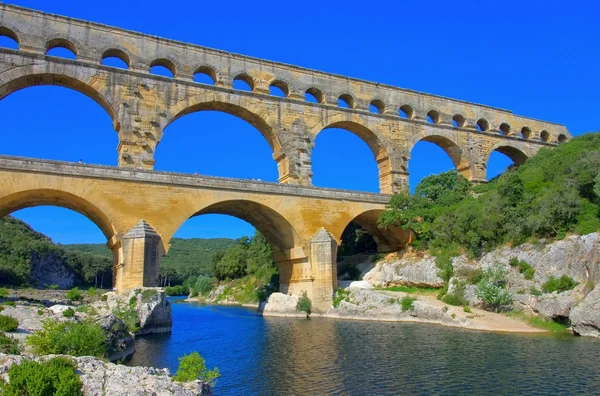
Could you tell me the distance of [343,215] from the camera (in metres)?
27.5

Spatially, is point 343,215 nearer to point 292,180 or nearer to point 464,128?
point 292,180

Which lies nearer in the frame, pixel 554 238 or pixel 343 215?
pixel 554 238

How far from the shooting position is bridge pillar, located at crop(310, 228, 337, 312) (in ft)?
83.9

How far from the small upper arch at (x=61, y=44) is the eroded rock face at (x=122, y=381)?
841 inches

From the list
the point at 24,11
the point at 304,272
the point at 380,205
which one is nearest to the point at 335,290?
the point at 304,272

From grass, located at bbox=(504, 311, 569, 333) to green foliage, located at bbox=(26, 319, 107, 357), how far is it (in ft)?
48.3

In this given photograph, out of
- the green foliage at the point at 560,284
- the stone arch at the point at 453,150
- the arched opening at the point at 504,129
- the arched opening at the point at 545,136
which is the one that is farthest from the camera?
the arched opening at the point at 545,136

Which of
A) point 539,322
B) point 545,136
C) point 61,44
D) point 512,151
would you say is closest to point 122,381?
point 539,322

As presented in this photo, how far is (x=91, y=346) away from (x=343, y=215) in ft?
59.6

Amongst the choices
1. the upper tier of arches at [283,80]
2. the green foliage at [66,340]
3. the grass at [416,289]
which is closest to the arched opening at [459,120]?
the upper tier of arches at [283,80]

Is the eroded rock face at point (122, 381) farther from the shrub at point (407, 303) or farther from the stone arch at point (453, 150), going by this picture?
the stone arch at point (453, 150)

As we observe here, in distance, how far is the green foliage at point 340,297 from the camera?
25031 mm

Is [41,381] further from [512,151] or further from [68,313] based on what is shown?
[512,151]

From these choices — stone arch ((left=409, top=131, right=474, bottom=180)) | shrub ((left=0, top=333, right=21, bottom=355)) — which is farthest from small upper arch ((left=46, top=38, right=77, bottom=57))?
stone arch ((left=409, top=131, right=474, bottom=180))
